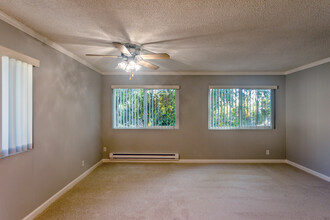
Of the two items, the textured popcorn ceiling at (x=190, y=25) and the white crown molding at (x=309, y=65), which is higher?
the textured popcorn ceiling at (x=190, y=25)

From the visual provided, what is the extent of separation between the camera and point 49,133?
241 centimetres

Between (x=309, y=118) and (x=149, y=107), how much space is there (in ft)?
11.6

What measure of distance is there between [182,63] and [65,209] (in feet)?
10.1

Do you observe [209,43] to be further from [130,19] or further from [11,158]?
[11,158]

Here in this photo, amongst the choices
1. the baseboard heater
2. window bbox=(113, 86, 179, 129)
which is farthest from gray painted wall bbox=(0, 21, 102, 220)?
window bbox=(113, 86, 179, 129)

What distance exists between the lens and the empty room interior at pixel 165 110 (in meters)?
1.76

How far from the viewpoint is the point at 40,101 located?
2229 mm

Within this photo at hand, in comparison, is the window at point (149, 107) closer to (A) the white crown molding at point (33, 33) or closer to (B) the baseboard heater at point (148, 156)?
(B) the baseboard heater at point (148, 156)

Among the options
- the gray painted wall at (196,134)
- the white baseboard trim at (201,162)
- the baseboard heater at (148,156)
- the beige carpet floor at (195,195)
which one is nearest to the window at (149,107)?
the gray painted wall at (196,134)

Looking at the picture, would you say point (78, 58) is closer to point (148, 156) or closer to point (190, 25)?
point (190, 25)

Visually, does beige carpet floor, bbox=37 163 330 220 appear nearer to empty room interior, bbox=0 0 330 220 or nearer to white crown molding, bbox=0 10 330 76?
empty room interior, bbox=0 0 330 220

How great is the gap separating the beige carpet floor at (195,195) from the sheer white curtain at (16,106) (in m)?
1.03

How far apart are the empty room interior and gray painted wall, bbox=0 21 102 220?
0.05ft

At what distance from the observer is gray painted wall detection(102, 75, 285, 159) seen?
4242mm
